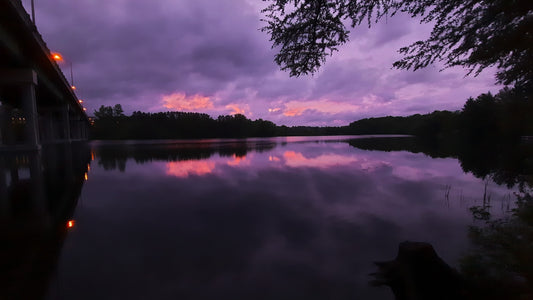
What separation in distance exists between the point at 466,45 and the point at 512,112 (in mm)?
2402

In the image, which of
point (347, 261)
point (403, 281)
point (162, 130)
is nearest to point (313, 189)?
point (347, 261)

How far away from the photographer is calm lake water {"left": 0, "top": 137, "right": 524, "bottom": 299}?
4.68 m

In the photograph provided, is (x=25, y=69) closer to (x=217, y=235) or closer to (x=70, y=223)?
(x=70, y=223)

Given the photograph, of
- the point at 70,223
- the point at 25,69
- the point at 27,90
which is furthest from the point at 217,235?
the point at 27,90

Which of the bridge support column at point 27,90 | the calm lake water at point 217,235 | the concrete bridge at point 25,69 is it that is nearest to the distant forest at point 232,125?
the calm lake water at point 217,235

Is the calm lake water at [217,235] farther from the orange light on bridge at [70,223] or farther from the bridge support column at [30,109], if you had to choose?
the bridge support column at [30,109]

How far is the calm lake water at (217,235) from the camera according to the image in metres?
4.68

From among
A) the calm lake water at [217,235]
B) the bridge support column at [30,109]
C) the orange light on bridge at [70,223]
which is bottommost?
the calm lake water at [217,235]

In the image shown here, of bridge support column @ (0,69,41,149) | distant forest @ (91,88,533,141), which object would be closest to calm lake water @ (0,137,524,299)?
bridge support column @ (0,69,41,149)

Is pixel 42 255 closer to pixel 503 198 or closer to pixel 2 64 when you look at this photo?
pixel 503 198

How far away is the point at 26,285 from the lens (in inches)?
170

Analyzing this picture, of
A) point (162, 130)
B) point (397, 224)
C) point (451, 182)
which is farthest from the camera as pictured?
point (162, 130)

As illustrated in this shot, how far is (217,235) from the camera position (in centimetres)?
720

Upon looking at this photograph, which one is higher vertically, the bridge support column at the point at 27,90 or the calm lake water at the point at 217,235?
the bridge support column at the point at 27,90
